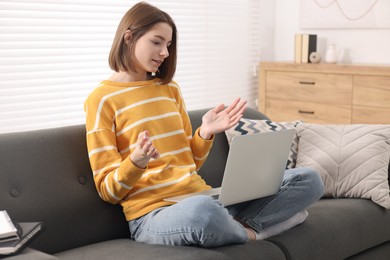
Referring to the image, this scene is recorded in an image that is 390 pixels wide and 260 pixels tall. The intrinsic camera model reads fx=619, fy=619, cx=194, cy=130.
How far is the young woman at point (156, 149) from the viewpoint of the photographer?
2152 mm

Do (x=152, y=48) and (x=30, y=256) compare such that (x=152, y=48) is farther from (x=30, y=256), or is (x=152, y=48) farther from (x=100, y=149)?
(x=30, y=256)

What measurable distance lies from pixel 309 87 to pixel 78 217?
281 cm

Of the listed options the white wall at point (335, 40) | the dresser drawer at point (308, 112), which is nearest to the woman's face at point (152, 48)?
the dresser drawer at point (308, 112)

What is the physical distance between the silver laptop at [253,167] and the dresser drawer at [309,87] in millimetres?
2274

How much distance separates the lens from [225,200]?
217cm

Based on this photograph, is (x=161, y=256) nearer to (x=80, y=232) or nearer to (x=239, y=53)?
(x=80, y=232)

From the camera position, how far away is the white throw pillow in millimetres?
2779

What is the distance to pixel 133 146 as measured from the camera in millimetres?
2275

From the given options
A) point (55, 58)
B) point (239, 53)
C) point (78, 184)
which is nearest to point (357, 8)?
point (239, 53)

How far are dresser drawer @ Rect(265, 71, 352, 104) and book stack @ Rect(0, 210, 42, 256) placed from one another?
310cm

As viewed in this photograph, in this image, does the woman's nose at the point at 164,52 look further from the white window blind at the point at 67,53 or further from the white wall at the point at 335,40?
the white wall at the point at 335,40

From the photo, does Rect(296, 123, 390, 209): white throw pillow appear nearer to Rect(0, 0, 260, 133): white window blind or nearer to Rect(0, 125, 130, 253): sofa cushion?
Rect(0, 125, 130, 253): sofa cushion

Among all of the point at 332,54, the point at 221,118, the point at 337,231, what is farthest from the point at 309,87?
the point at 221,118

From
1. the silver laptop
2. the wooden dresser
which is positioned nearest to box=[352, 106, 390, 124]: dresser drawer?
the wooden dresser
